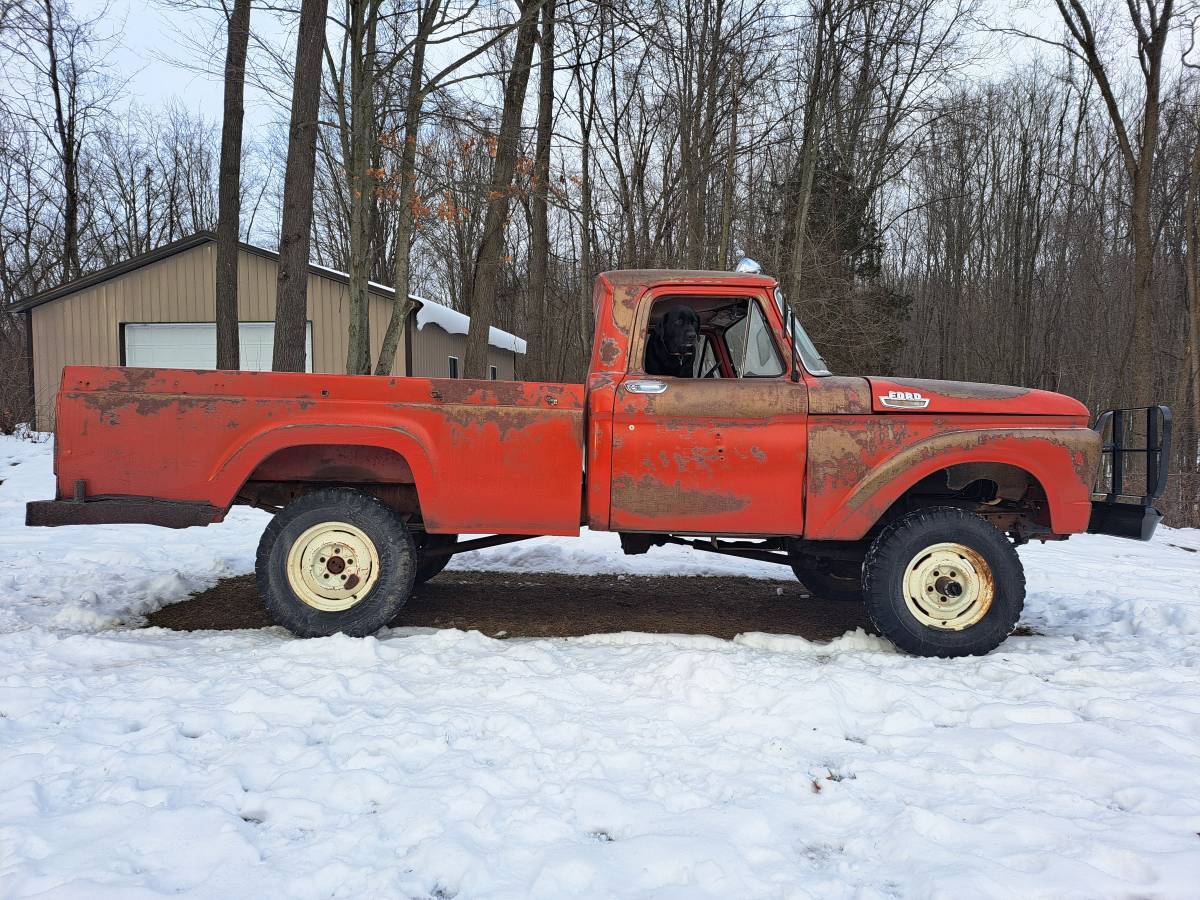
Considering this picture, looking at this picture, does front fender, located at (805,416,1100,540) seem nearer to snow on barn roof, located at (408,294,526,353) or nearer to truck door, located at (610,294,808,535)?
truck door, located at (610,294,808,535)

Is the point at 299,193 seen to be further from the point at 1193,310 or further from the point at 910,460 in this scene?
the point at 1193,310

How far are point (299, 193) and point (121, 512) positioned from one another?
7161mm

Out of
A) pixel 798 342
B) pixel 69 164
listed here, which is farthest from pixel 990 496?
pixel 69 164

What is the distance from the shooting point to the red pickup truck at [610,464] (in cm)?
434

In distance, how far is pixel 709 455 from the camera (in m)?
4.43

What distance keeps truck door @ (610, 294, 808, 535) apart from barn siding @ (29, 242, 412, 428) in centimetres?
1359

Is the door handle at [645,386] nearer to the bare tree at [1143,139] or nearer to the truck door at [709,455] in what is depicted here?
the truck door at [709,455]

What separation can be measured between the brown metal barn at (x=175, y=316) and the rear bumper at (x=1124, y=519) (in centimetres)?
1452

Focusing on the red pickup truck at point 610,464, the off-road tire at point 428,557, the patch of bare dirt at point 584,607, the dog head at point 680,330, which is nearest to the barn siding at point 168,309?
the patch of bare dirt at point 584,607

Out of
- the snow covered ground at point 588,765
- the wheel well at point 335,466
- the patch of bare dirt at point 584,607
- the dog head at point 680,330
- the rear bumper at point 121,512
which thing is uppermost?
the dog head at point 680,330

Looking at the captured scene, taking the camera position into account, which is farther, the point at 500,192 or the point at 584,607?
the point at 500,192

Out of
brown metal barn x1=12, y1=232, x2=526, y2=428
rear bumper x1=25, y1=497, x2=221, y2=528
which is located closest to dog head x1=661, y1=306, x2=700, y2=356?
rear bumper x1=25, y1=497, x2=221, y2=528

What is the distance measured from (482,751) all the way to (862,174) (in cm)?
2082

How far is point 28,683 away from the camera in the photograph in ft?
11.8
